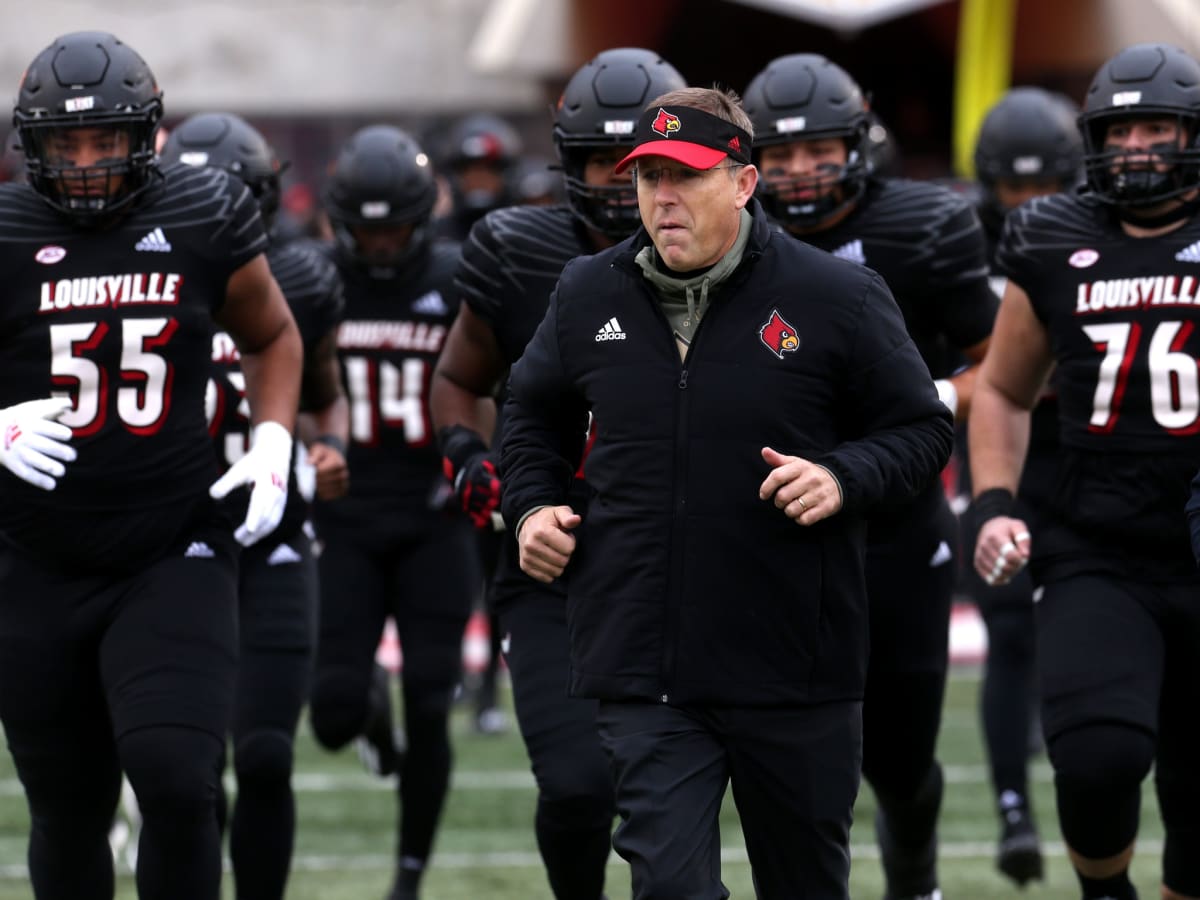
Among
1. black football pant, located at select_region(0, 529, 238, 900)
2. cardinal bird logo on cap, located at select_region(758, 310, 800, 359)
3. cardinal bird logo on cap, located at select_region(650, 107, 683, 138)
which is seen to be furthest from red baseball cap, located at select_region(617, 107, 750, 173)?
black football pant, located at select_region(0, 529, 238, 900)

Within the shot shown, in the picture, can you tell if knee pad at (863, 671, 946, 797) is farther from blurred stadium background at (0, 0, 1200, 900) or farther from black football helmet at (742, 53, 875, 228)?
blurred stadium background at (0, 0, 1200, 900)

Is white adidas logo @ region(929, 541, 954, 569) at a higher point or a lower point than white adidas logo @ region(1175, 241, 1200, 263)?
lower

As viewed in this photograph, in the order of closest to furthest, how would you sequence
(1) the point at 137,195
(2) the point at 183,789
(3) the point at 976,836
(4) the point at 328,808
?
(2) the point at 183,789 → (1) the point at 137,195 → (3) the point at 976,836 → (4) the point at 328,808

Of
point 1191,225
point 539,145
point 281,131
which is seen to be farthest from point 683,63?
point 1191,225

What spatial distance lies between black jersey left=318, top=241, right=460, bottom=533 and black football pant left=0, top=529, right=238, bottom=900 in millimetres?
2227

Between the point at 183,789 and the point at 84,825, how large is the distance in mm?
413

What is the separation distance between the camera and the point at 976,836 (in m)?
6.95

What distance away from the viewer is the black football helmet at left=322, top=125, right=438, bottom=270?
22.3ft

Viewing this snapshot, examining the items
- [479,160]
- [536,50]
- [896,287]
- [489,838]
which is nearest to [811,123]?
[896,287]

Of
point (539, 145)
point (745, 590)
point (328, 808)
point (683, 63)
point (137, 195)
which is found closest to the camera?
point (745, 590)

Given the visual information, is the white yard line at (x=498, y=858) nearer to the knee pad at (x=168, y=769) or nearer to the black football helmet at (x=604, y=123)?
the knee pad at (x=168, y=769)

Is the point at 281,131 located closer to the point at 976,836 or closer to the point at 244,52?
the point at 244,52

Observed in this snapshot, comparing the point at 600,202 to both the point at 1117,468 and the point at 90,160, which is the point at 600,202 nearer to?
the point at 90,160

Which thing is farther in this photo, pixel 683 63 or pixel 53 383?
pixel 683 63
